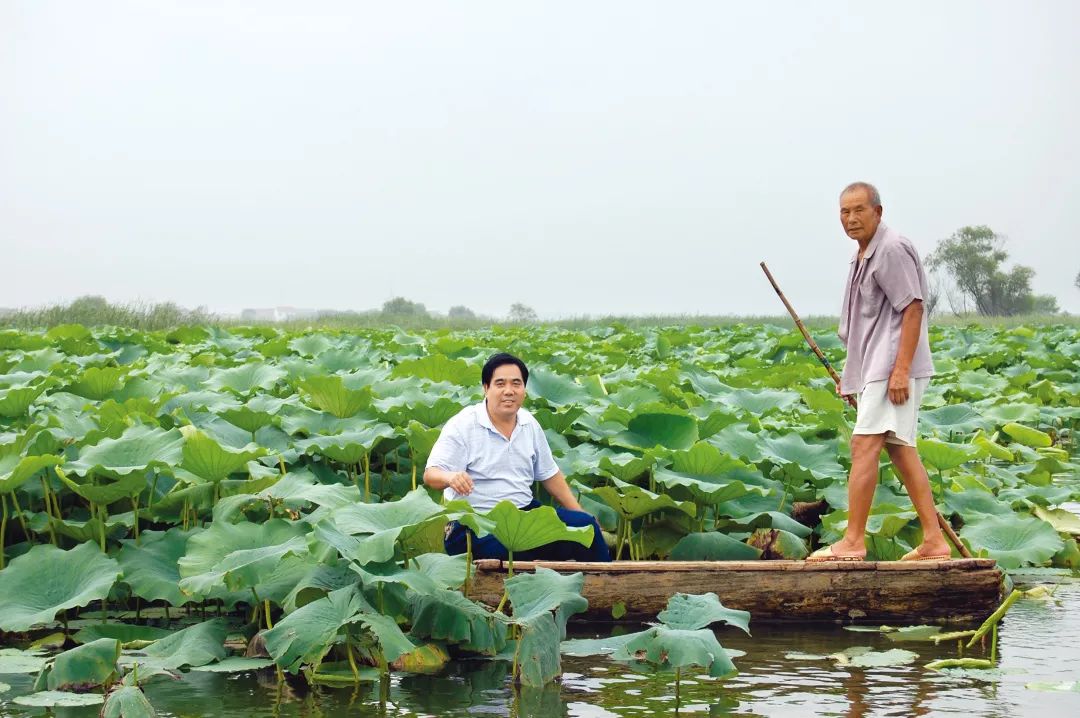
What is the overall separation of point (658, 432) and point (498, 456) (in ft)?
3.70

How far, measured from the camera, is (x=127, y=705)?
2891 mm

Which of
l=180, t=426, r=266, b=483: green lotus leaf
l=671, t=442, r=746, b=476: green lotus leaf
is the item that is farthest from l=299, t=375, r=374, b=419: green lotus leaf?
l=671, t=442, r=746, b=476: green lotus leaf

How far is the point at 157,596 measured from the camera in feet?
12.5

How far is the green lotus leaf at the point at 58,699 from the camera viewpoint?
3143mm

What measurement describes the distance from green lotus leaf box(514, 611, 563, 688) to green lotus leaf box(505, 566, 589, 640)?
0.03 m

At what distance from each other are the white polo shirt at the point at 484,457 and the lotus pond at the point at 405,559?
0.99ft

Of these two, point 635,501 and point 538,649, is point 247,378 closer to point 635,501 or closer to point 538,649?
point 635,501

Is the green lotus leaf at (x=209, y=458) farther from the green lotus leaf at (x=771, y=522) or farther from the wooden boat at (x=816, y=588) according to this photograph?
the green lotus leaf at (x=771, y=522)

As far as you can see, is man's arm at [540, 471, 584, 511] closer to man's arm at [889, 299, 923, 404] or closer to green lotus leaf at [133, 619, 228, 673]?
man's arm at [889, 299, 923, 404]

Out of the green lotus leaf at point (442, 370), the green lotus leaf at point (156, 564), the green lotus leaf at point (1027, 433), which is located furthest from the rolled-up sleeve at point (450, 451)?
the green lotus leaf at point (1027, 433)

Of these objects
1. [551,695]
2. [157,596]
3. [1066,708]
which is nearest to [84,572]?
[157,596]

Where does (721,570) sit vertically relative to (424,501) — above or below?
below

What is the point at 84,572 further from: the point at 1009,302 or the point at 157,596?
the point at 1009,302

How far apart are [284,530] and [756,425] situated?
282 cm
